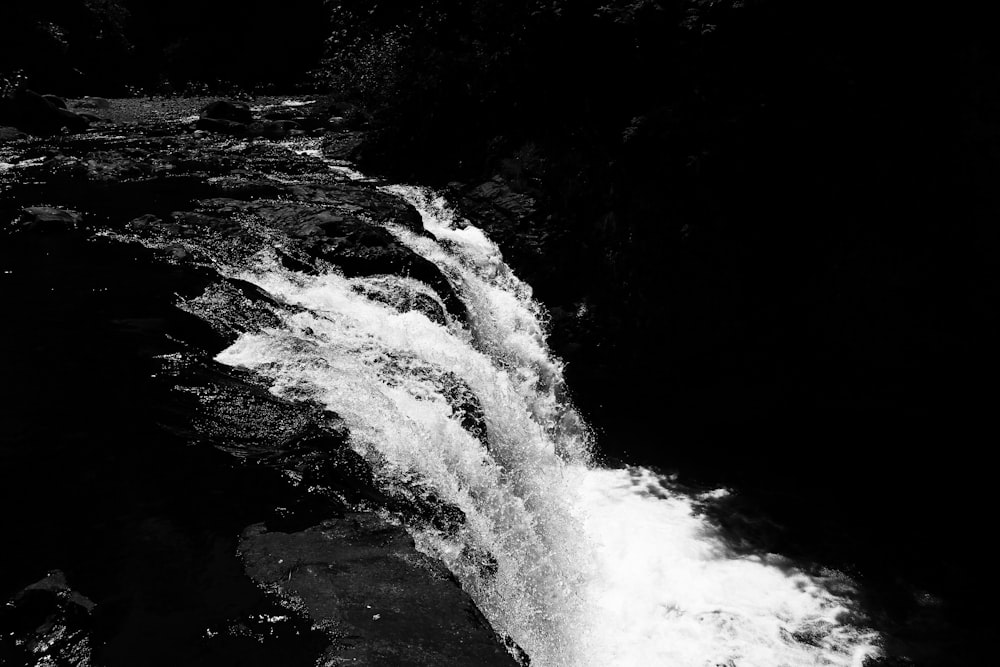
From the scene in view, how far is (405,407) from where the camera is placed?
18.5 ft

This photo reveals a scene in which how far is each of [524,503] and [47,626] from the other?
3.81m

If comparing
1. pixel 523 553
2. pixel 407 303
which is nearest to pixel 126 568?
pixel 523 553

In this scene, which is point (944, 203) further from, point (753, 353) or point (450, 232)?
point (450, 232)

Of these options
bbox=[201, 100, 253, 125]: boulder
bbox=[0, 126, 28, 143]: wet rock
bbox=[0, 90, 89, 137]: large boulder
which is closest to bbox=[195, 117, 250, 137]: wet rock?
bbox=[201, 100, 253, 125]: boulder

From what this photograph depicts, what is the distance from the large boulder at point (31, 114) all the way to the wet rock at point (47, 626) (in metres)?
14.3

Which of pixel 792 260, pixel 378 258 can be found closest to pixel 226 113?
pixel 378 258

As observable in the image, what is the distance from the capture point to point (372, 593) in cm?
373

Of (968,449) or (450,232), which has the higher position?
(450,232)

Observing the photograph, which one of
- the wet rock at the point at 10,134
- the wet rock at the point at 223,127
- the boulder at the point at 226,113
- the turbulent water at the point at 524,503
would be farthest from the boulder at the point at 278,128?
the turbulent water at the point at 524,503

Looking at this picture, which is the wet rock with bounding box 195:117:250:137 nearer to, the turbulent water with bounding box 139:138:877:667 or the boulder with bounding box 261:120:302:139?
the boulder with bounding box 261:120:302:139

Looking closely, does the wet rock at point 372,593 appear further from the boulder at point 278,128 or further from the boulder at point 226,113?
the boulder at point 226,113

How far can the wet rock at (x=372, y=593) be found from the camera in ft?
11.2

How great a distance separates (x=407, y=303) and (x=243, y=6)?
2655 cm

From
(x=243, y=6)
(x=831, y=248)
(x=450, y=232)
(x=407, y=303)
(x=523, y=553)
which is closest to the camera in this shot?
(x=523, y=553)
